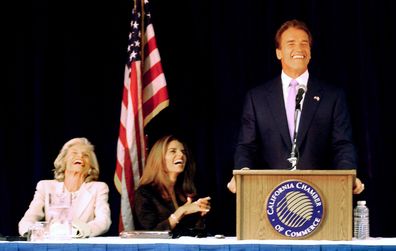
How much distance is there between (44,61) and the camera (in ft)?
21.7

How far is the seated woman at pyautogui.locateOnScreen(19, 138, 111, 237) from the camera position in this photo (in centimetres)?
543

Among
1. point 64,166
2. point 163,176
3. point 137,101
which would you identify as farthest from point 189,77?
point 64,166

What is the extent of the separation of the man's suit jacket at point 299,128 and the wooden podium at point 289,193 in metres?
0.88

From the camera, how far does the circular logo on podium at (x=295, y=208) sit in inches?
171

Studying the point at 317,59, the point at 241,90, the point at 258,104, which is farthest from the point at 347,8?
the point at 258,104

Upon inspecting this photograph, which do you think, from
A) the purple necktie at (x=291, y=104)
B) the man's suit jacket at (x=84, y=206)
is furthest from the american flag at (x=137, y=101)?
the purple necktie at (x=291, y=104)

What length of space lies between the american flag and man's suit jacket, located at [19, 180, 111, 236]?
447mm

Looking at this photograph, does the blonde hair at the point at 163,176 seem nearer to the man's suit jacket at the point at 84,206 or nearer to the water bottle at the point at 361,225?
the man's suit jacket at the point at 84,206

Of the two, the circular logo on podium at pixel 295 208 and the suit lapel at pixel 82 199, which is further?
the suit lapel at pixel 82 199

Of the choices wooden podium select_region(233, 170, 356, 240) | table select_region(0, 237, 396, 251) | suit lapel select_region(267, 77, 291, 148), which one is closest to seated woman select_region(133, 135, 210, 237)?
suit lapel select_region(267, 77, 291, 148)

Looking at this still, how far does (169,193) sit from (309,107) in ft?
3.17

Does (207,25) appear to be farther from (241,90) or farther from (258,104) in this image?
(258,104)

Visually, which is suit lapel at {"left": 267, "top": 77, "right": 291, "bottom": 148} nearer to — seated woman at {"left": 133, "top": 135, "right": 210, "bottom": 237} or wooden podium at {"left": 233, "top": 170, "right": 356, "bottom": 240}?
seated woman at {"left": 133, "top": 135, "right": 210, "bottom": 237}

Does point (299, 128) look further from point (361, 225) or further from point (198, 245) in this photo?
point (198, 245)
